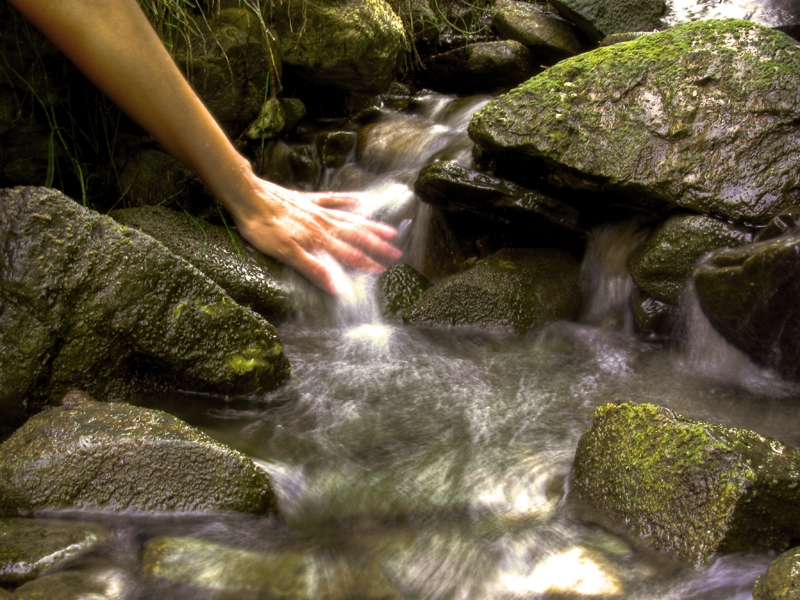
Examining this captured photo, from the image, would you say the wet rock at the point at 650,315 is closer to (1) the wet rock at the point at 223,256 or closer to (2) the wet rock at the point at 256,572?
(1) the wet rock at the point at 223,256

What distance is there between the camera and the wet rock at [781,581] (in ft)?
4.22

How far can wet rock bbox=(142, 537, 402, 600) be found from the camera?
5.06 feet

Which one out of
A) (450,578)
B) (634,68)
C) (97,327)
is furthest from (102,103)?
(450,578)

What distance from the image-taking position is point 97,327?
84.7 inches

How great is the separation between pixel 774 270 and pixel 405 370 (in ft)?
4.82

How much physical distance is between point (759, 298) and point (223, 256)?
2.29 m

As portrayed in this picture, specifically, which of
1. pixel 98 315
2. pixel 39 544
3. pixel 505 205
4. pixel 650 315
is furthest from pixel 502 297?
pixel 39 544

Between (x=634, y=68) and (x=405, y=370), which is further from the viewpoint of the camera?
(x=634, y=68)

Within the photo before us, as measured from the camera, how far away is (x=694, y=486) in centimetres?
163

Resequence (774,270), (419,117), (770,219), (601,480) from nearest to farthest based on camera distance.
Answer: (601,480)
(774,270)
(770,219)
(419,117)

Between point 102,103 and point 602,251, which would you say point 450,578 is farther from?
point 102,103

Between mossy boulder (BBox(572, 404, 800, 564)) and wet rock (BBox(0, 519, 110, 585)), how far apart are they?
135 centimetres

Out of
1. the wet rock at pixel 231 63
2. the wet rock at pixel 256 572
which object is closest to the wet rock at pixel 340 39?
the wet rock at pixel 231 63

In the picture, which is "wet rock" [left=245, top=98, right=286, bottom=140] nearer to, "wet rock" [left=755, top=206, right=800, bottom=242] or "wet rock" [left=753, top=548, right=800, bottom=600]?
"wet rock" [left=755, top=206, right=800, bottom=242]
